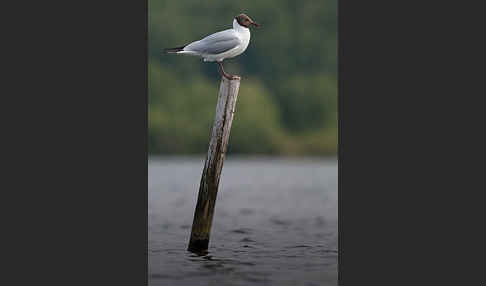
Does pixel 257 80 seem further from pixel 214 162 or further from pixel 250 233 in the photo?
pixel 214 162

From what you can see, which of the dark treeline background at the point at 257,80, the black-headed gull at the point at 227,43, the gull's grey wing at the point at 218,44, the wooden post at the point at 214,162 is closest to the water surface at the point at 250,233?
the wooden post at the point at 214,162

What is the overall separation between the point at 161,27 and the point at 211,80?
17.7ft

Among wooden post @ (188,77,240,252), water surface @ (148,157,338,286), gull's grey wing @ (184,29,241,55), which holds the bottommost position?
water surface @ (148,157,338,286)

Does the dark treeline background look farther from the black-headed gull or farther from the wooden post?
the black-headed gull

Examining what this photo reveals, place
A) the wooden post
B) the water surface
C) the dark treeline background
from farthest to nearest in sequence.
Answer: the dark treeline background, the wooden post, the water surface

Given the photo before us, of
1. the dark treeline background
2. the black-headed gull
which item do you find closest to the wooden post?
the black-headed gull

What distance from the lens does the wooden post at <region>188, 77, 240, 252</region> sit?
10.3 m

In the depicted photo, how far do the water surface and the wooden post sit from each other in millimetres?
375

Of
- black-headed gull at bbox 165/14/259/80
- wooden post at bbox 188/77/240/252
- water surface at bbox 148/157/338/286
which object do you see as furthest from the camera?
wooden post at bbox 188/77/240/252

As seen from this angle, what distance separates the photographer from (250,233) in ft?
43.7

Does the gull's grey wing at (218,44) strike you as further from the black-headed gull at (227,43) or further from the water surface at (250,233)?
the water surface at (250,233)

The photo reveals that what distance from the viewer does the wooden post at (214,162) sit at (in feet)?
33.7

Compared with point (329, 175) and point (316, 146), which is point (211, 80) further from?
point (329, 175)

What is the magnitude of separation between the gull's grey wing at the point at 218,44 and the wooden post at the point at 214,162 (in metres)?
0.50
